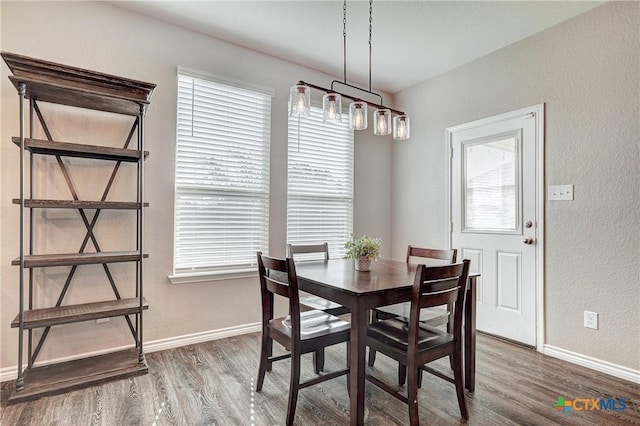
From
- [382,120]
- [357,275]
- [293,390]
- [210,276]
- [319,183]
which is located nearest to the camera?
[293,390]

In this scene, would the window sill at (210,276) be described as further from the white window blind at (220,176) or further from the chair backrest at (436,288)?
the chair backrest at (436,288)

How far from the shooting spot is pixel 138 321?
263 cm

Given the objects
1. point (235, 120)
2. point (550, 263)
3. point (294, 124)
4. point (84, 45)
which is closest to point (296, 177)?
point (294, 124)

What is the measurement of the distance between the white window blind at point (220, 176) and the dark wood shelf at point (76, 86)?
514 mm

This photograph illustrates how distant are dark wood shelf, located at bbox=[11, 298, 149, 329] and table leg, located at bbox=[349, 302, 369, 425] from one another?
5.42 feet

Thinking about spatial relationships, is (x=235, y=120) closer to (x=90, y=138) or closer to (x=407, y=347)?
(x=90, y=138)

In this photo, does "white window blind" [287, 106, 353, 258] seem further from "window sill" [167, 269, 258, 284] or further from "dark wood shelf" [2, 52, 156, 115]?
"dark wood shelf" [2, 52, 156, 115]

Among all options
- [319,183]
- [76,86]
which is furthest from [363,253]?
[76,86]

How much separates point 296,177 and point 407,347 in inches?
88.7

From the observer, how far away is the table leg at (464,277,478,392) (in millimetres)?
2162

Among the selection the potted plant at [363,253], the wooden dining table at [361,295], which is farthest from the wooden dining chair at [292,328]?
the potted plant at [363,253]

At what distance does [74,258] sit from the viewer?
2291 mm

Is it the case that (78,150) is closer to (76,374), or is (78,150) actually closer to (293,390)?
(76,374)

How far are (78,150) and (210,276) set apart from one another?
142 centimetres
